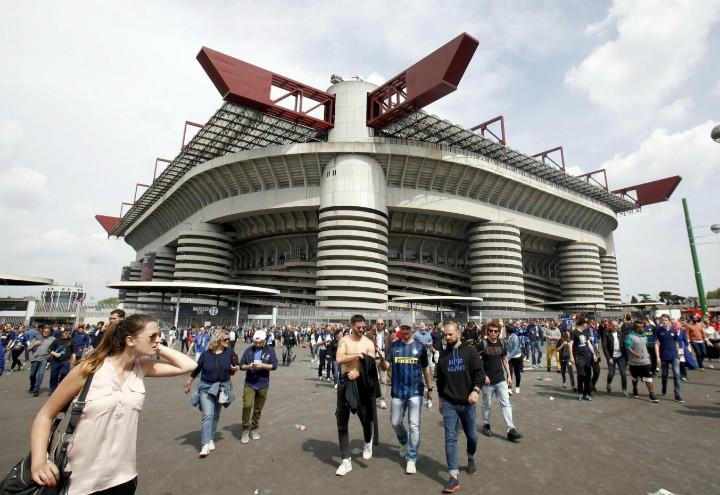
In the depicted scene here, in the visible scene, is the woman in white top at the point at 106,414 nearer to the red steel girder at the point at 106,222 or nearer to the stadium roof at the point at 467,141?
the stadium roof at the point at 467,141

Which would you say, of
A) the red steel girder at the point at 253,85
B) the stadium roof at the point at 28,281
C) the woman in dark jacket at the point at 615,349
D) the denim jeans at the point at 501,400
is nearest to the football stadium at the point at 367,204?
the red steel girder at the point at 253,85

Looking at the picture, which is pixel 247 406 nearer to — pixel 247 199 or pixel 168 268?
pixel 247 199

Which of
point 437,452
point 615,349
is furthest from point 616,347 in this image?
point 437,452

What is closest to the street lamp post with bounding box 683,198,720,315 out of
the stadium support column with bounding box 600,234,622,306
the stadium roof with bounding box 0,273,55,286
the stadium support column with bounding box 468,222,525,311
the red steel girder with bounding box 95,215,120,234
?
Result: the stadium support column with bounding box 468,222,525,311

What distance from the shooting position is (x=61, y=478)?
207 cm

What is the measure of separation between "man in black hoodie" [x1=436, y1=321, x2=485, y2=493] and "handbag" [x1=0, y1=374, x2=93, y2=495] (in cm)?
370

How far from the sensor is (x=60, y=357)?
9.34 metres

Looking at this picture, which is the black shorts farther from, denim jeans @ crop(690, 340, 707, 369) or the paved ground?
denim jeans @ crop(690, 340, 707, 369)

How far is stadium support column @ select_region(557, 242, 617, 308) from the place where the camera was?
161 feet

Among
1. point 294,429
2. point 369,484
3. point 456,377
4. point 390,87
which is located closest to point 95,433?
point 369,484

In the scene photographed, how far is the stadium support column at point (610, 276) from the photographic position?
55.3 metres

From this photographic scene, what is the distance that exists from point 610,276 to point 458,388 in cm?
6350

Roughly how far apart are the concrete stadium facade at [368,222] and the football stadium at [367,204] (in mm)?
154

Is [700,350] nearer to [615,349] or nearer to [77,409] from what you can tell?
[615,349]
